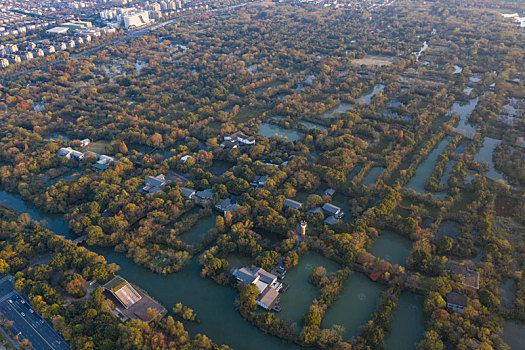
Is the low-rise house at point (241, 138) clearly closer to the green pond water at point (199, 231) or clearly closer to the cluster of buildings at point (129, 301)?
the green pond water at point (199, 231)

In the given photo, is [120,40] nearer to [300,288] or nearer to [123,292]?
[123,292]

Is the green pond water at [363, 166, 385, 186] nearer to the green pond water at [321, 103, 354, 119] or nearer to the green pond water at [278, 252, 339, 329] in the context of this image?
the green pond water at [278, 252, 339, 329]

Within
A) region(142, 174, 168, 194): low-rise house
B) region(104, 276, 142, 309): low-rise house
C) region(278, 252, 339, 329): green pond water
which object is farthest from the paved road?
region(278, 252, 339, 329): green pond water

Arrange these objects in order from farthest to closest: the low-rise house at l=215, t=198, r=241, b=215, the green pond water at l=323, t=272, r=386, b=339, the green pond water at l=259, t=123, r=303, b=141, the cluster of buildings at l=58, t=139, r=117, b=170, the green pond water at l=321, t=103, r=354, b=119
Answer: the green pond water at l=321, t=103, r=354, b=119
the green pond water at l=259, t=123, r=303, b=141
the cluster of buildings at l=58, t=139, r=117, b=170
the low-rise house at l=215, t=198, r=241, b=215
the green pond water at l=323, t=272, r=386, b=339

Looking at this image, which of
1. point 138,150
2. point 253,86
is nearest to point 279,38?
point 253,86

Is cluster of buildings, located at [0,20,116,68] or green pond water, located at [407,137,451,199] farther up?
cluster of buildings, located at [0,20,116,68]

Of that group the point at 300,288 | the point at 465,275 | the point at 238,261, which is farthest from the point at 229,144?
the point at 465,275

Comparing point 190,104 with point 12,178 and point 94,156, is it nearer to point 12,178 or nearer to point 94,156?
point 94,156
